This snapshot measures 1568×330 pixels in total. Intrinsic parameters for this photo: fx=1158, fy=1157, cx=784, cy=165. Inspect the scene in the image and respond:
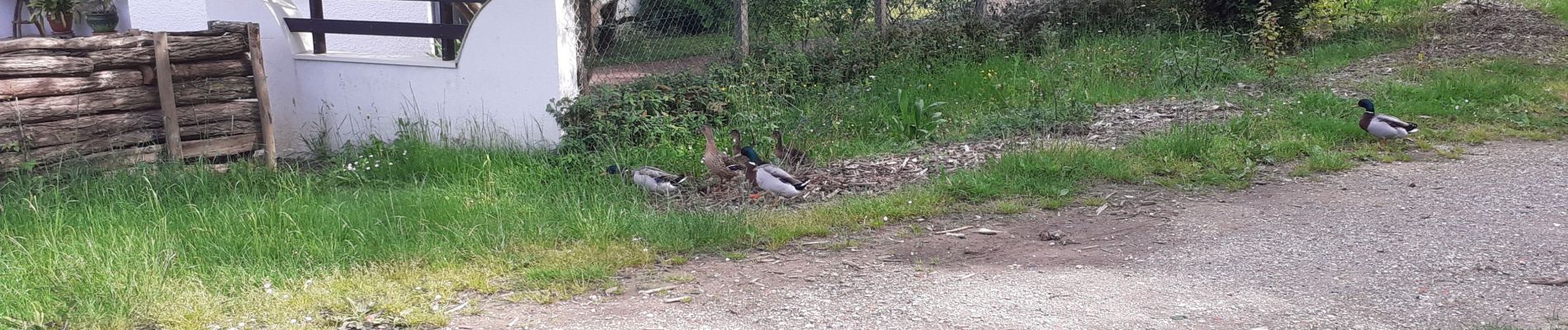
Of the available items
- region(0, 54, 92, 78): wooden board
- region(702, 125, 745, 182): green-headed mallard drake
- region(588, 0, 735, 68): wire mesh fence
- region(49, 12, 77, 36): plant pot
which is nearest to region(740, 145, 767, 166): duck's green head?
region(702, 125, 745, 182): green-headed mallard drake

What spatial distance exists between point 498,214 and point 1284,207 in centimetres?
414

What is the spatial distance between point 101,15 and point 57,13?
351 mm

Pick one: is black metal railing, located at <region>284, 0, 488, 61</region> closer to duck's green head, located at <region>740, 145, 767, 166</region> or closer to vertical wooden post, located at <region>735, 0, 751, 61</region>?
vertical wooden post, located at <region>735, 0, 751, 61</region>

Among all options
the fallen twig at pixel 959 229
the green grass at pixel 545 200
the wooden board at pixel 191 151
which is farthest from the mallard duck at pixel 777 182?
the wooden board at pixel 191 151

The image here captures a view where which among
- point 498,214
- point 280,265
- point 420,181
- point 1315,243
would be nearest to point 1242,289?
point 1315,243

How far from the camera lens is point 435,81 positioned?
8023 mm

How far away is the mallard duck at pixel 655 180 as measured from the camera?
6.67m

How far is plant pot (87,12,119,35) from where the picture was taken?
10945 mm

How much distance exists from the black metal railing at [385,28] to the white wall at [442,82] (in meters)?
0.13

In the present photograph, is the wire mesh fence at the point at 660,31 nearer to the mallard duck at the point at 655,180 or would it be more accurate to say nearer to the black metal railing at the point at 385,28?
the black metal railing at the point at 385,28

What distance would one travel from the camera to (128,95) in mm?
7172

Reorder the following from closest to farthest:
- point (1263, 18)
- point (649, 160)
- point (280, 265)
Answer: point (280, 265) → point (649, 160) → point (1263, 18)

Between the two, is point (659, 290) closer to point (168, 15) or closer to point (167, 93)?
point (167, 93)

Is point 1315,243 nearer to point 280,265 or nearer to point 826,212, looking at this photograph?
point 826,212
